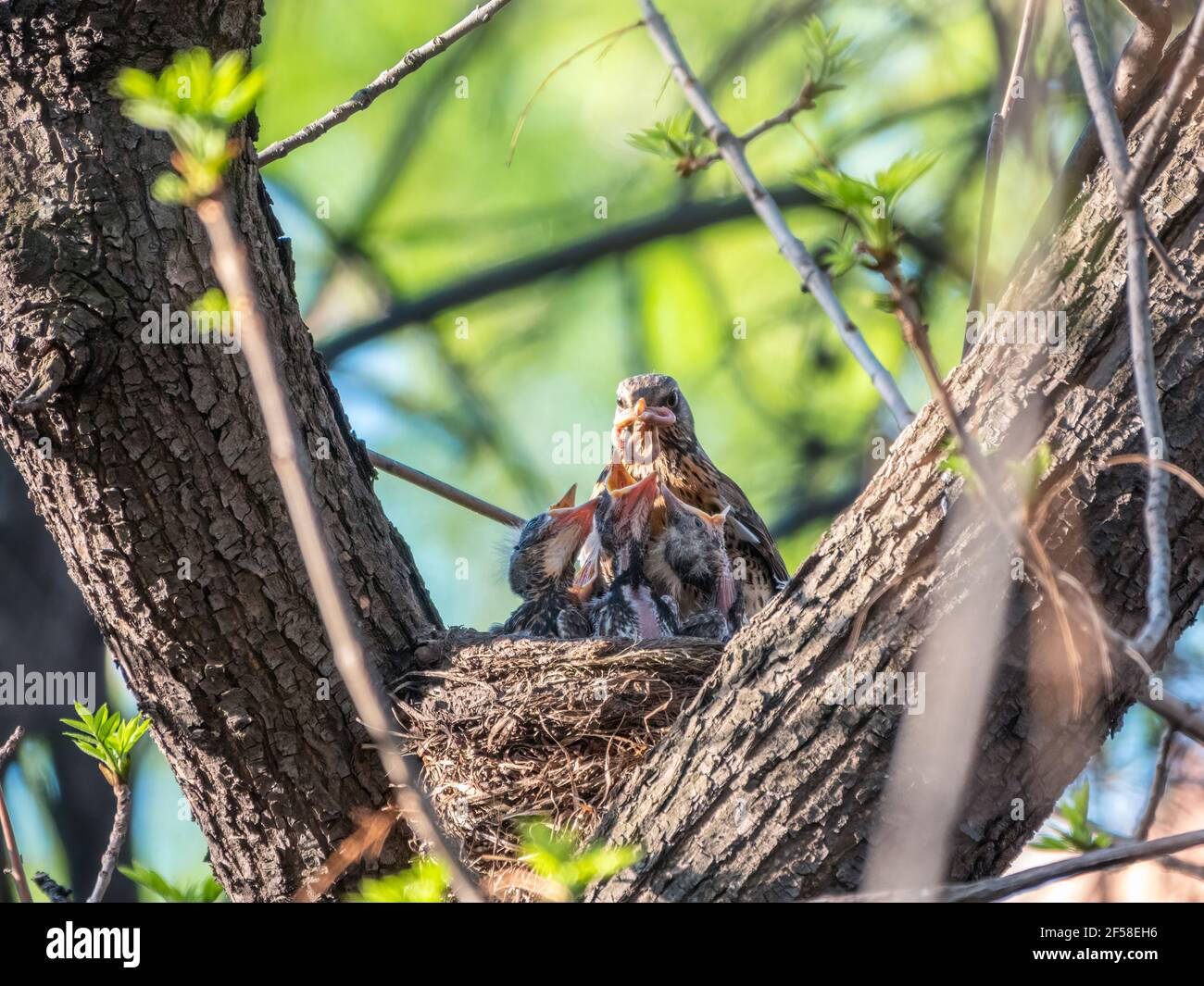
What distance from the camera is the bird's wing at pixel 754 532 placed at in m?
5.54

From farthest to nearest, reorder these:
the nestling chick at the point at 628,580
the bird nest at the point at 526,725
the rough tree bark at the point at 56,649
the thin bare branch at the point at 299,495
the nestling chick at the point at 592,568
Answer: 1. the rough tree bark at the point at 56,649
2. the nestling chick at the point at 592,568
3. the nestling chick at the point at 628,580
4. the bird nest at the point at 526,725
5. the thin bare branch at the point at 299,495

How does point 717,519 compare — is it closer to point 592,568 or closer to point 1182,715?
point 592,568

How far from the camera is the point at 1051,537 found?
93.7 inches

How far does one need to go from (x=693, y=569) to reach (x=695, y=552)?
2.9 inches

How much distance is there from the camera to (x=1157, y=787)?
98.4 inches

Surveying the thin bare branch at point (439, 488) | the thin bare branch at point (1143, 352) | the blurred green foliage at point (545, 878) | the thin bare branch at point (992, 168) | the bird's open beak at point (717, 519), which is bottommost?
the blurred green foliage at point (545, 878)

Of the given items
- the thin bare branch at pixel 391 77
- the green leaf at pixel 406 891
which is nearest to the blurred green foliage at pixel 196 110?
the green leaf at pixel 406 891

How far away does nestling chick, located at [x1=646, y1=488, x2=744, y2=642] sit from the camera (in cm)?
510

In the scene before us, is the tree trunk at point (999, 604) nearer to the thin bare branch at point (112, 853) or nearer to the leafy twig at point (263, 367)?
the thin bare branch at point (112, 853)

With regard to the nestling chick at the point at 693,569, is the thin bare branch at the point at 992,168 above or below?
below

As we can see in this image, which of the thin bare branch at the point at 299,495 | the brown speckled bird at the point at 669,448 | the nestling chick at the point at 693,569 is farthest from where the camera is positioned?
the brown speckled bird at the point at 669,448

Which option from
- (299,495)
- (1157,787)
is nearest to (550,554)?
(1157,787)

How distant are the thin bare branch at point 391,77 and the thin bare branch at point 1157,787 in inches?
92.0
